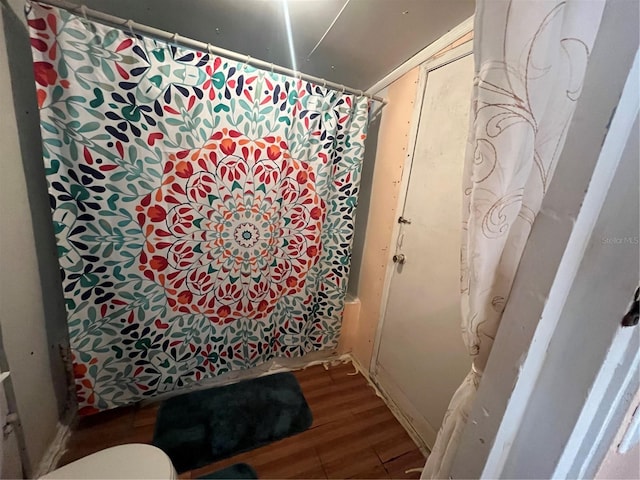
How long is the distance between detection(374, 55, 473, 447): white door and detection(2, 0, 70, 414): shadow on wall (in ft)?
5.12

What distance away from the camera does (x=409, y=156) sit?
3.98ft

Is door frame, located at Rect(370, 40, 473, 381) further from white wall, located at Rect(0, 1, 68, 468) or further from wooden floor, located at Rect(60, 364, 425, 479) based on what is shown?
white wall, located at Rect(0, 1, 68, 468)

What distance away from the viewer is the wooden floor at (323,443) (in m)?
1.05

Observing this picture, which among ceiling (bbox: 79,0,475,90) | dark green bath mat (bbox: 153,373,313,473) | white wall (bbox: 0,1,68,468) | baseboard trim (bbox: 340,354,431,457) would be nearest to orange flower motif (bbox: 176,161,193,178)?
white wall (bbox: 0,1,68,468)

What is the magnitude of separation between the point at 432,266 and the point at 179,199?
1.19 m

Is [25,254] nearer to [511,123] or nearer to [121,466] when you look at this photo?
[121,466]

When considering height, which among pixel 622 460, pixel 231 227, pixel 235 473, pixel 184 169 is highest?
pixel 184 169

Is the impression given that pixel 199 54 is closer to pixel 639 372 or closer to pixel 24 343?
pixel 24 343

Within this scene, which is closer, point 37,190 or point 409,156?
point 37,190

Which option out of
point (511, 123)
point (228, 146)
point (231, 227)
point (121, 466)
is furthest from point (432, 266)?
point (121, 466)

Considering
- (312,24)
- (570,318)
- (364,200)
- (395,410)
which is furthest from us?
(364,200)

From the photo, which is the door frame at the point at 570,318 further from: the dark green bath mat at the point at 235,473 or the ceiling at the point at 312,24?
the dark green bath mat at the point at 235,473

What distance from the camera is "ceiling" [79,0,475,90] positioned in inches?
34.1

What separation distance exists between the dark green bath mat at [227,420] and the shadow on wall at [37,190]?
497 mm
